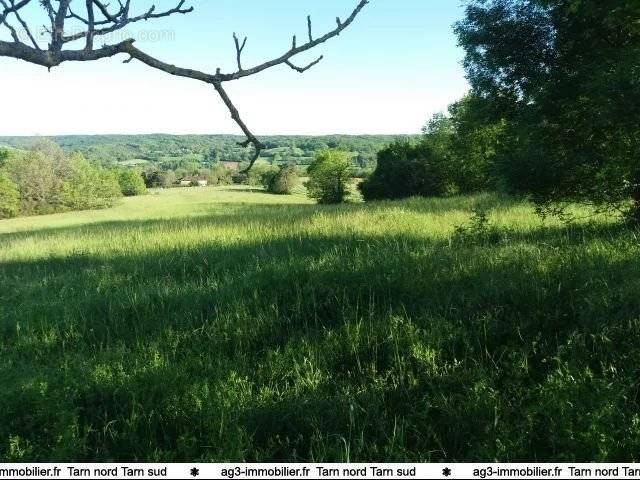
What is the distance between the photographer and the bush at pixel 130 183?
374 feet

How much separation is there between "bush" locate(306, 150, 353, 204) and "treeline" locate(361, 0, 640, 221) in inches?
2248

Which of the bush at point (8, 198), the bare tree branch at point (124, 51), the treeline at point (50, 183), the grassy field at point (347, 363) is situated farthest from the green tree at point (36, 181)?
the bare tree branch at point (124, 51)

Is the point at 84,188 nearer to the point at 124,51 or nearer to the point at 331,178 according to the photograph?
the point at 331,178

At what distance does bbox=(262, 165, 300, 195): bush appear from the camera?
93.2 meters

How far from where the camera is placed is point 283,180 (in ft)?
309

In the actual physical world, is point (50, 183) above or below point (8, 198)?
above

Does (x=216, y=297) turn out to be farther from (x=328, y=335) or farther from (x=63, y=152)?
(x=63, y=152)

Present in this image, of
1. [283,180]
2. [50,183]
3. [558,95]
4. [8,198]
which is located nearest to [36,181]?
[50,183]

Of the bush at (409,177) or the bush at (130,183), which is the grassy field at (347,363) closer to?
the bush at (409,177)

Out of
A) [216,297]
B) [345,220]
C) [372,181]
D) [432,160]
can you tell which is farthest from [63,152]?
[216,297]

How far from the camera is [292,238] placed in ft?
35.9

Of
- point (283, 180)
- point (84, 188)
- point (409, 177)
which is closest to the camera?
point (409, 177)

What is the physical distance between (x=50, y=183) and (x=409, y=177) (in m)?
62.4

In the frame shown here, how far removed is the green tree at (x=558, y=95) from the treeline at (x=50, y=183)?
7898 cm
